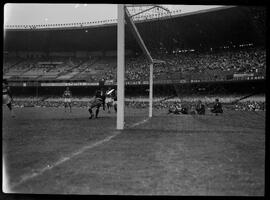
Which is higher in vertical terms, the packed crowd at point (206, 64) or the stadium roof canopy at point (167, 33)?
the stadium roof canopy at point (167, 33)

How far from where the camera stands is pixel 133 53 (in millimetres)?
46594

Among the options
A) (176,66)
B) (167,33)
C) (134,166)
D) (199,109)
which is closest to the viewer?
(134,166)

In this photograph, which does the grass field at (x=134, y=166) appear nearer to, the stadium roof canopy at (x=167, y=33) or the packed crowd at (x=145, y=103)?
the packed crowd at (x=145, y=103)

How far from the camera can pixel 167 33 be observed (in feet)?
125

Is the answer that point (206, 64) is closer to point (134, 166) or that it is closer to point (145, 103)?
point (145, 103)

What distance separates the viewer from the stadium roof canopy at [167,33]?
33.2m

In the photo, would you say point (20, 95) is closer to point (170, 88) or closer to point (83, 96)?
point (83, 96)

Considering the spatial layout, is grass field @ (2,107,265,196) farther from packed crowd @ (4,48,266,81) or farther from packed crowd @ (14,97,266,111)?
packed crowd @ (4,48,266,81)

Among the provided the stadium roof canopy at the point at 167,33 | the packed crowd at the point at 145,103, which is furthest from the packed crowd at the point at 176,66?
the packed crowd at the point at 145,103

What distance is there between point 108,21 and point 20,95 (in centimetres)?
1510

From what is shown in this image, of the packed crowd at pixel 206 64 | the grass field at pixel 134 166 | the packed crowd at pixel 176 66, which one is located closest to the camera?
the grass field at pixel 134 166

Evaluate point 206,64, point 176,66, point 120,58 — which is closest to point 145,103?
point 176,66

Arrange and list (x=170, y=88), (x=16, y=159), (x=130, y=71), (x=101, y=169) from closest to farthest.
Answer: (x=101, y=169), (x=16, y=159), (x=170, y=88), (x=130, y=71)

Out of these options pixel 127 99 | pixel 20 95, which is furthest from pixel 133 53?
pixel 20 95
